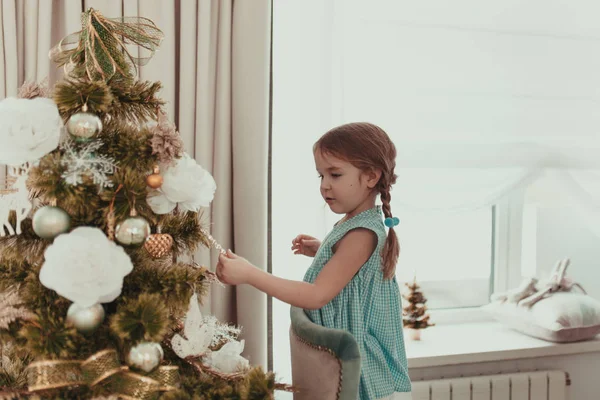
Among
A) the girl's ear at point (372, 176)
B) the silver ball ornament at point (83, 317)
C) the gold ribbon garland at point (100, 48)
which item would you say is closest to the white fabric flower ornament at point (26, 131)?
the gold ribbon garland at point (100, 48)

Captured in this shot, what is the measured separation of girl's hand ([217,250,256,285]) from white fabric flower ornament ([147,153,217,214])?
0.77 ft

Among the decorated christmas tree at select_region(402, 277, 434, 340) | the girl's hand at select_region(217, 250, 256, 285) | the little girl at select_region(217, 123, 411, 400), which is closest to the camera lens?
the girl's hand at select_region(217, 250, 256, 285)

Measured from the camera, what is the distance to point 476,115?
2242mm

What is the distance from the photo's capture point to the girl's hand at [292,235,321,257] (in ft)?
5.70

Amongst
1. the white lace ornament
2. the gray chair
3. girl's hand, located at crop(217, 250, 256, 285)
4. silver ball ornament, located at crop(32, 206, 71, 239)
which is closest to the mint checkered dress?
the gray chair

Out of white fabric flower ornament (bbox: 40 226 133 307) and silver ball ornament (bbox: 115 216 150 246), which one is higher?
silver ball ornament (bbox: 115 216 150 246)

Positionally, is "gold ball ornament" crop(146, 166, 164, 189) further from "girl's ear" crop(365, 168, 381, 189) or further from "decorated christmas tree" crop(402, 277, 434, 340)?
"decorated christmas tree" crop(402, 277, 434, 340)

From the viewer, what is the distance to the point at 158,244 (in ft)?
3.44

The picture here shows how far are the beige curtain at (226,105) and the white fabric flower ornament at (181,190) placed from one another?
713mm

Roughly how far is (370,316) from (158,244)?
2.18 feet

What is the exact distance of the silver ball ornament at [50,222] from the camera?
95cm

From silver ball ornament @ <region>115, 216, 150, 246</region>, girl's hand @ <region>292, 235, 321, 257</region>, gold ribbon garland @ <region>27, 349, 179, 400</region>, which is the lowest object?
gold ribbon garland @ <region>27, 349, 179, 400</region>

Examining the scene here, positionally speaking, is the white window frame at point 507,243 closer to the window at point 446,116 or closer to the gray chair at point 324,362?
the window at point 446,116

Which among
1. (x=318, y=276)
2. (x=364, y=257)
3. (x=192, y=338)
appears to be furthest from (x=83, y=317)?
(x=364, y=257)
